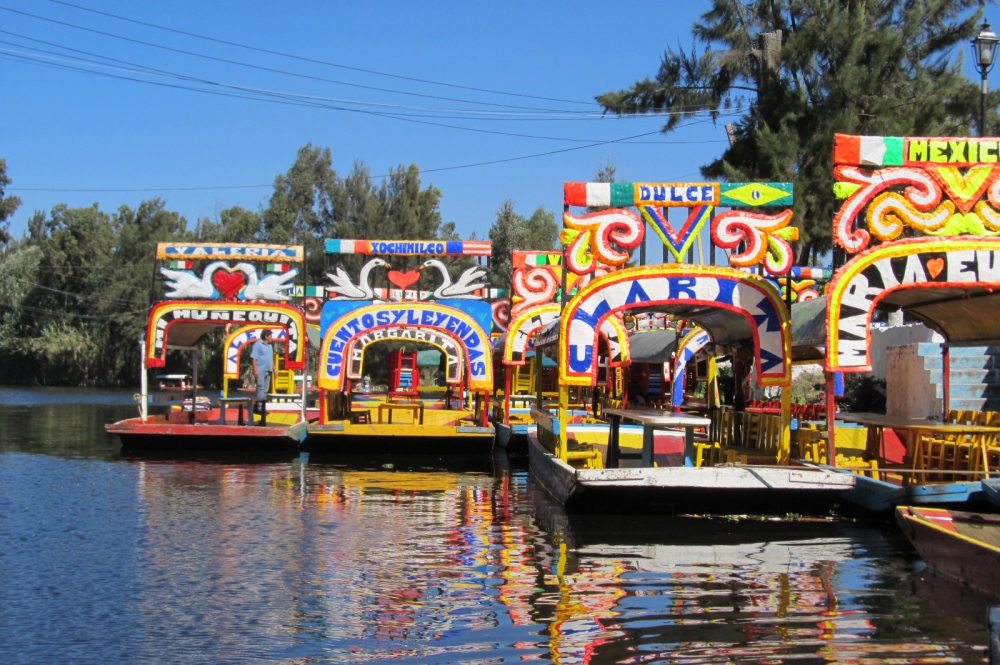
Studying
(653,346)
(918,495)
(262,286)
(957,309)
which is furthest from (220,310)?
(918,495)

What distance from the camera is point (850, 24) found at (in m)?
28.8

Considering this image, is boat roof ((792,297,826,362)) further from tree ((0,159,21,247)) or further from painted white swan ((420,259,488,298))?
tree ((0,159,21,247))

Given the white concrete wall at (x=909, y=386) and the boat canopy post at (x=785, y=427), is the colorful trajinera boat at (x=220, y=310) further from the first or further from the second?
the white concrete wall at (x=909, y=386)

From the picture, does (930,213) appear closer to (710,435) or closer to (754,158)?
(710,435)

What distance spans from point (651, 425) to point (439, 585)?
16.9 feet

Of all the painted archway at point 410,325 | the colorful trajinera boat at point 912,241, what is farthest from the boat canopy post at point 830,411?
the painted archway at point 410,325

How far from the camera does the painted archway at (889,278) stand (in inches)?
560

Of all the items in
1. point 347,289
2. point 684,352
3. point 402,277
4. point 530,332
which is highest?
point 402,277

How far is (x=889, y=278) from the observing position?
1434 centimetres

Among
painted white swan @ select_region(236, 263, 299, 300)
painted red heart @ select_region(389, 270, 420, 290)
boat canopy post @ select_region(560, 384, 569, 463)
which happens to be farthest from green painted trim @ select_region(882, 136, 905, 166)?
painted white swan @ select_region(236, 263, 299, 300)

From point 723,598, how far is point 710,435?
8.66 metres

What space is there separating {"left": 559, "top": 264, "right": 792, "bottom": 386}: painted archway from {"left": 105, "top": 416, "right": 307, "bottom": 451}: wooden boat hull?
9.14 metres

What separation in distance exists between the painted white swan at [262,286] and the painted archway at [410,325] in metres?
2.00

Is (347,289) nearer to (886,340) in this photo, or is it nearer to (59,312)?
(886,340)
